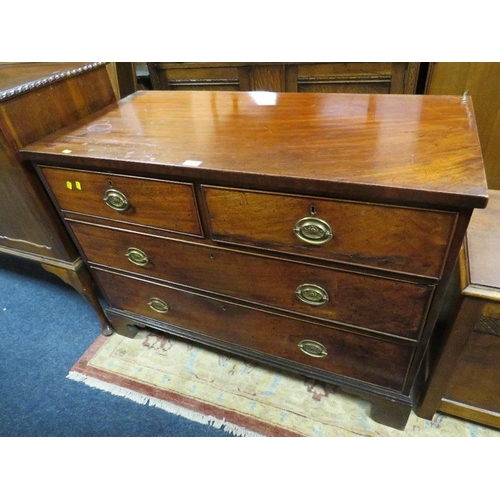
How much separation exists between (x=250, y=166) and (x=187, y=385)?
806 millimetres

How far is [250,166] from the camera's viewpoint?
713 millimetres

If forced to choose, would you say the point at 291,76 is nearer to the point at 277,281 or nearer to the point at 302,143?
the point at 302,143

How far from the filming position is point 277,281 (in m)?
0.87

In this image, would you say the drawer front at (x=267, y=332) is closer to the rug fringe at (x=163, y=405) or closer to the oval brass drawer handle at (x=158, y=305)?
the oval brass drawer handle at (x=158, y=305)

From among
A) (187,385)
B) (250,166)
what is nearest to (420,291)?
(250,166)

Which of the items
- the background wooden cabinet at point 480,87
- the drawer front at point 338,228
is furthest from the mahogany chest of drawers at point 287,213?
the background wooden cabinet at point 480,87

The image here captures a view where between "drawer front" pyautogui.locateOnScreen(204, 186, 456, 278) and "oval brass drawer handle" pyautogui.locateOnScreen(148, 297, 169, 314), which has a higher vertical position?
"drawer front" pyautogui.locateOnScreen(204, 186, 456, 278)

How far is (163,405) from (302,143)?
0.90m

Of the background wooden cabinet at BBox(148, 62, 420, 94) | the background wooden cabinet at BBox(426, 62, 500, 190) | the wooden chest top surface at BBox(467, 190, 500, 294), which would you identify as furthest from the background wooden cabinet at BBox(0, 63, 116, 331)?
the background wooden cabinet at BBox(426, 62, 500, 190)

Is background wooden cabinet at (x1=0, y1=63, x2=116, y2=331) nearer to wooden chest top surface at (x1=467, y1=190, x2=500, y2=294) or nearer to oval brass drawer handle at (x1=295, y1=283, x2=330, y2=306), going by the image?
oval brass drawer handle at (x1=295, y1=283, x2=330, y2=306)

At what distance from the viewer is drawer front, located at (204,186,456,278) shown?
0.65 metres

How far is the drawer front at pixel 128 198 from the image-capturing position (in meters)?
0.82

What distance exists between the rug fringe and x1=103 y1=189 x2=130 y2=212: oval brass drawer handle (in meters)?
0.64

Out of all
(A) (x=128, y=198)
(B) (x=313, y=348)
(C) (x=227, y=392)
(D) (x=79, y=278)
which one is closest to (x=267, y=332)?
(B) (x=313, y=348)
